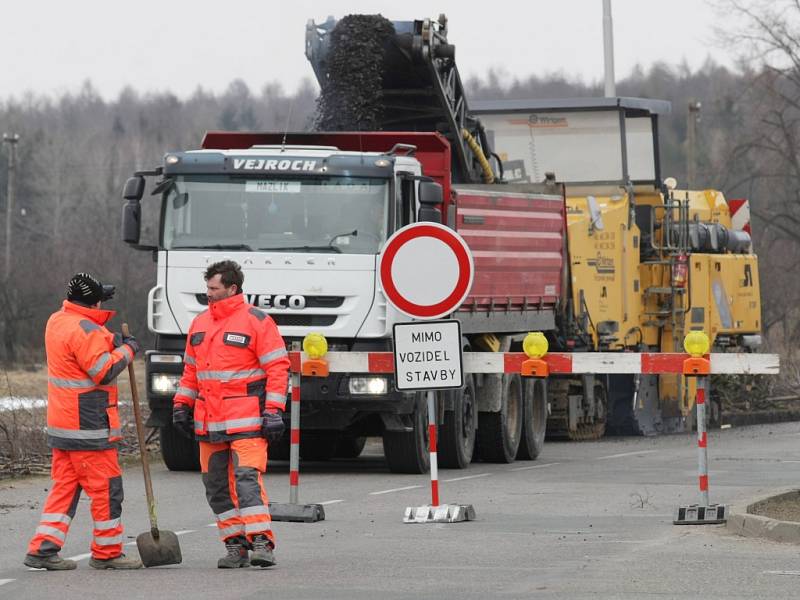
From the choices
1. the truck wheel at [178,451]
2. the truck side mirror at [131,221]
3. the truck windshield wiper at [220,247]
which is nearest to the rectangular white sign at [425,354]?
the truck windshield wiper at [220,247]

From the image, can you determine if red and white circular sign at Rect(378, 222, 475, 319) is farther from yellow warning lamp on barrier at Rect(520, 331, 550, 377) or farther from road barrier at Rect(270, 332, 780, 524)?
yellow warning lamp on barrier at Rect(520, 331, 550, 377)

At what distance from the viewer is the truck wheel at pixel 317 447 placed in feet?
65.7

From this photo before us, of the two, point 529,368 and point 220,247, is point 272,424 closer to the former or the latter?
point 529,368

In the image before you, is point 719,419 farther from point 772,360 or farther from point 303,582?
point 303,582

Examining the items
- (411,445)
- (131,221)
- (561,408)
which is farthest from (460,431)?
(561,408)

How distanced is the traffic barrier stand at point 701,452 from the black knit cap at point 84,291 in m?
4.42

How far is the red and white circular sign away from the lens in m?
13.0

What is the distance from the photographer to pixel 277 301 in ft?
55.3

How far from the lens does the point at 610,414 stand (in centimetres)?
2722

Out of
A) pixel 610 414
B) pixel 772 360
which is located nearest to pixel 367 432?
pixel 772 360

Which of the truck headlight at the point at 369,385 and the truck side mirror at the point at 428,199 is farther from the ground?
the truck side mirror at the point at 428,199

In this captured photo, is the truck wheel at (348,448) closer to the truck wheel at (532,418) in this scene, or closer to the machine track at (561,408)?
the truck wheel at (532,418)

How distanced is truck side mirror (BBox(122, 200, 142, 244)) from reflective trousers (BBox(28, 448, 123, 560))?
6.92 meters

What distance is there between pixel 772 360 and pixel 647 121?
13.7 meters
